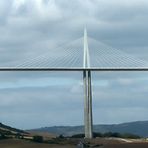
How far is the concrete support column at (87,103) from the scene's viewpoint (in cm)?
11906

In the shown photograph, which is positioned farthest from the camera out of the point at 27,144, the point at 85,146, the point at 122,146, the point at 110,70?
the point at 110,70

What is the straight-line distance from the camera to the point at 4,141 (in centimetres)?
11456

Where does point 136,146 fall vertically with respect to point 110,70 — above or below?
below

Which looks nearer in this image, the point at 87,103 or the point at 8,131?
the point at 87,103

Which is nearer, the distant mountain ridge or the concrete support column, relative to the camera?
the concrete support column

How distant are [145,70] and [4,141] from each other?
82.3ft

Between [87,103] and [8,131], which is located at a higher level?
[8,131]

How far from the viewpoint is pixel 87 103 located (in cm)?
11912

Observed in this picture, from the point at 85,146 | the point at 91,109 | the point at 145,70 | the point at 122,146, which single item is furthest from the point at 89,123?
the point at 122,146

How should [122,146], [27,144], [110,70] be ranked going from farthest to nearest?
[110,70], [27,144], [122,146]

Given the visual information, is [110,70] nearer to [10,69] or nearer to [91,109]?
[91,109]

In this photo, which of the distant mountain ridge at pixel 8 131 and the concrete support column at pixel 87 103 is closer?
the concrete support column at pixel 87 103

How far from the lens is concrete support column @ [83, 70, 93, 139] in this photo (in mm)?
119062

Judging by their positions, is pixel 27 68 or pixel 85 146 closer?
Result: pixel 85 146
